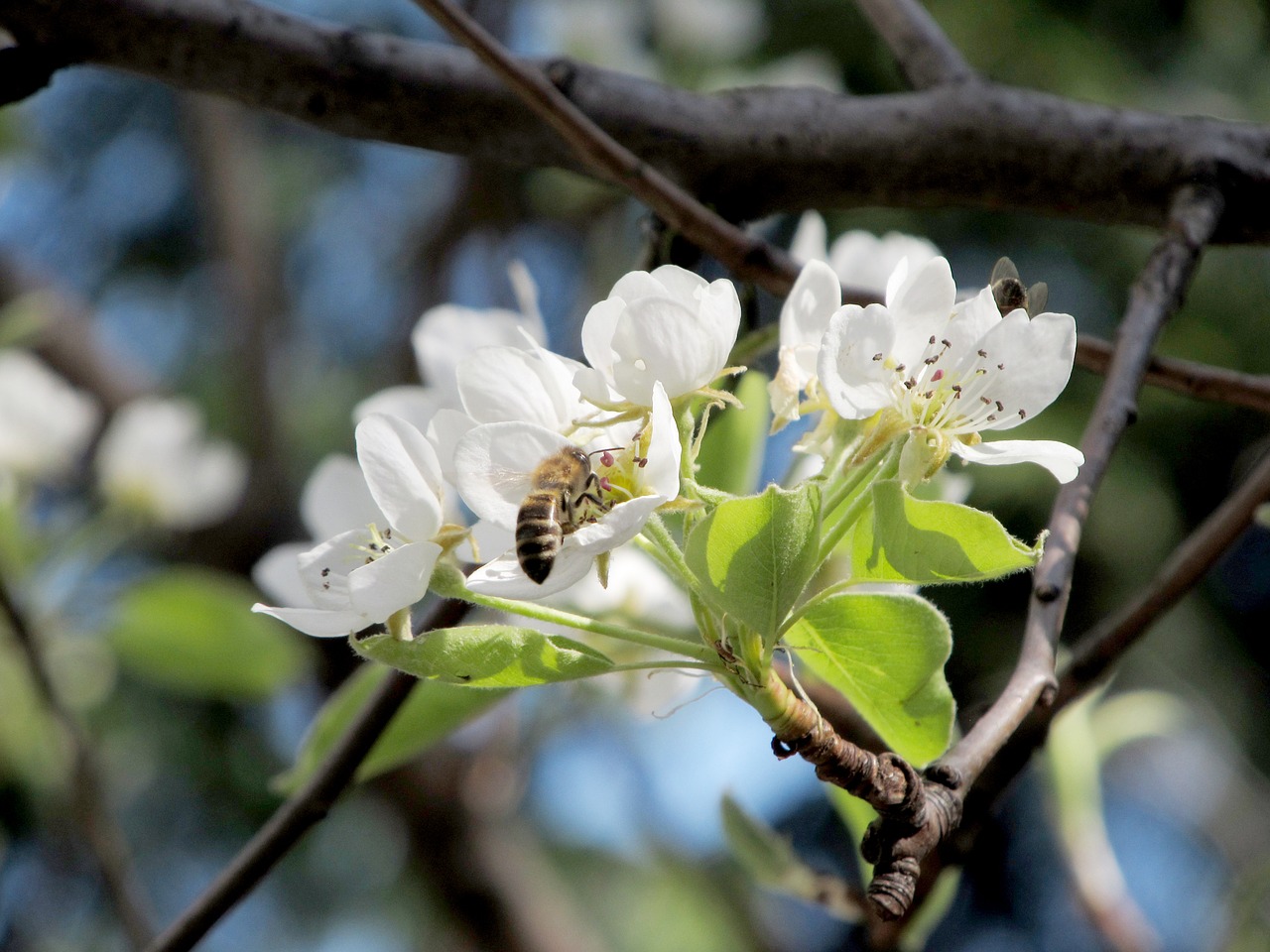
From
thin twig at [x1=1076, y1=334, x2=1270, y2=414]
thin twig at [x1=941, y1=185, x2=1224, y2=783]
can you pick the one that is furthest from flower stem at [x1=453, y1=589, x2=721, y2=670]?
thin twig at [x1=1076, y1=334, x2=1270, y2=414]

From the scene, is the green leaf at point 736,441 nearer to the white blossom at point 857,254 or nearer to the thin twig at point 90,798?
the white blossom at point 857,254

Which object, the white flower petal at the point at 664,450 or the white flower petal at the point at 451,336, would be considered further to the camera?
the white flower petal at the point at 451,336

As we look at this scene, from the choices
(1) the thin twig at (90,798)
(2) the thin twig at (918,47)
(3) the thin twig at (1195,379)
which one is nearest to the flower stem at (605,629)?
(3) the thin twig at (1195,379)

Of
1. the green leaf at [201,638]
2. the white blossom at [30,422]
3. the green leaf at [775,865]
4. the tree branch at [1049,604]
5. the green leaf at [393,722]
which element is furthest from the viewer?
the white blossom at [30,422]

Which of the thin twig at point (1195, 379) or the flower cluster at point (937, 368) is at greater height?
the flower cluster at point (937, 368)

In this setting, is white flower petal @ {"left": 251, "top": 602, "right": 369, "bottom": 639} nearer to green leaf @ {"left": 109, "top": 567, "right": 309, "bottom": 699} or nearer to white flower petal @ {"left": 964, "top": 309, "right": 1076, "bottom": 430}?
white flower petal @ {"left": 964, "top": 309, "right": 1076, "bottom": 430}

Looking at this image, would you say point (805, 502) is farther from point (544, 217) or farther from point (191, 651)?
point (544, 217)
